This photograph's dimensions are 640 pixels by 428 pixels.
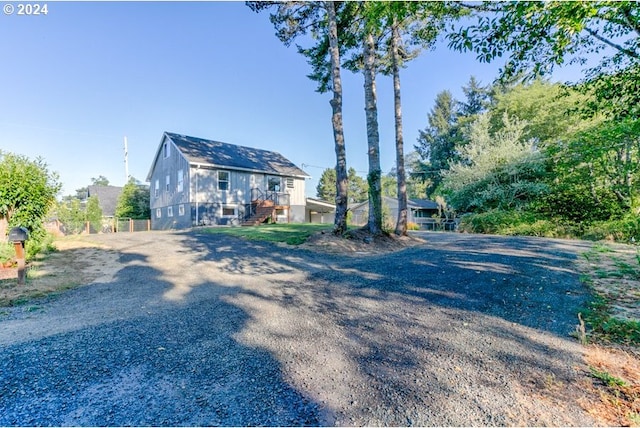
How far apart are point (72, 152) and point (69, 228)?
5.58 metres

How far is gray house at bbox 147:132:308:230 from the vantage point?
19500 mm

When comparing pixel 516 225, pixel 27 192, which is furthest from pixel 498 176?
pixel 27 192

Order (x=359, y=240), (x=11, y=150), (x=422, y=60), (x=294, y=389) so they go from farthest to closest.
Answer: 1. (x=422, y=60)
2. (x=359, y=240)
3. (x=11, y=150)
4. (x=294, y=389)

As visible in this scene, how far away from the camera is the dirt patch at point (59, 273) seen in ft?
15.3

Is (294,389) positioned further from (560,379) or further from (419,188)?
(419,188)

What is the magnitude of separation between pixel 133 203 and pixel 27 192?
23.2 metres

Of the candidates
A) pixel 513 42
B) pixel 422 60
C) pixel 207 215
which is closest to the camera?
pixel 513 42

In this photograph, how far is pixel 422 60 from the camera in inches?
550

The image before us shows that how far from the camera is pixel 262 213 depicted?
20484mm

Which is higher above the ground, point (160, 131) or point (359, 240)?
point (160, 131)

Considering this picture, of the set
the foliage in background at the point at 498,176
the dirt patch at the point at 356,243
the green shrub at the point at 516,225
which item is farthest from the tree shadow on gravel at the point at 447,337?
the foliage in background at the point at 498,176

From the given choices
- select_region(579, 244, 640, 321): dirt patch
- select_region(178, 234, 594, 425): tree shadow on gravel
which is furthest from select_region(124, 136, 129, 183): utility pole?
select_region(579, 244, 640, 321): dirt patch

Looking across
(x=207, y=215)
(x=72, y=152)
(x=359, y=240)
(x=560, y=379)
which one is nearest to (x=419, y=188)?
(x=207, y=215)

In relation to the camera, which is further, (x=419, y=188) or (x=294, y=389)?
(x=419, y=188)
